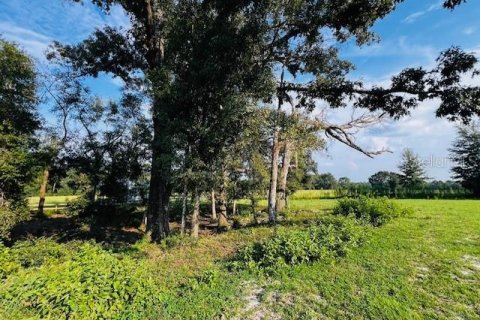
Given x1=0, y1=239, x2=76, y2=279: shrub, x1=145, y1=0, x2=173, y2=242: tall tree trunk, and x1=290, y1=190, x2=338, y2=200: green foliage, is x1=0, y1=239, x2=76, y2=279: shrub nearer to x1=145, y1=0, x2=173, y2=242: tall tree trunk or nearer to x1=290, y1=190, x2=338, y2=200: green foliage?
x1=145, y1=0, x2=173, y2=242: tall tree trunk

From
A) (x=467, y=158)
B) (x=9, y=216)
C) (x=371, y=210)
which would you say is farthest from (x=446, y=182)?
(x=9, y=216)

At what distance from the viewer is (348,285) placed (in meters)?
4.80

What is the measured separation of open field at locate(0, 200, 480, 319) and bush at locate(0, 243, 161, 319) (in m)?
0.22

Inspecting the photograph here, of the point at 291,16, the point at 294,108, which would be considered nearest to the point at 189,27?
the point at 291,16

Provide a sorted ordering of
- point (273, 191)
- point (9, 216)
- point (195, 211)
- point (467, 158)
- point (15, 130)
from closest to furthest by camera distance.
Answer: point (195, 211) → point (9, 216) → point (273, 191) → point (15, 130) → point (467, 158)

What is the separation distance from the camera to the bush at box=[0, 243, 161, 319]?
12.0ft

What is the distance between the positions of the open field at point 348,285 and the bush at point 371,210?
2194mm

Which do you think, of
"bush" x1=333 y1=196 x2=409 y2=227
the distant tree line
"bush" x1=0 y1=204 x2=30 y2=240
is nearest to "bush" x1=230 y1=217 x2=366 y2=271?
"bush" x1=333 y1=196 x2=409 y2=227

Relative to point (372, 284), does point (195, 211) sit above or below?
above

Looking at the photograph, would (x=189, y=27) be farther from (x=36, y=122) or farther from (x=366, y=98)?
(x=36, y=122)

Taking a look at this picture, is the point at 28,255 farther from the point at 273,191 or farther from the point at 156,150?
the point at 273,191

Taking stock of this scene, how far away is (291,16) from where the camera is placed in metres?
8.41

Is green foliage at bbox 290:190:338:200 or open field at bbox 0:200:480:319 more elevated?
green foliage at bbox 290:190:338:200

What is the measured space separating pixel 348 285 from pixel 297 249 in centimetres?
127
